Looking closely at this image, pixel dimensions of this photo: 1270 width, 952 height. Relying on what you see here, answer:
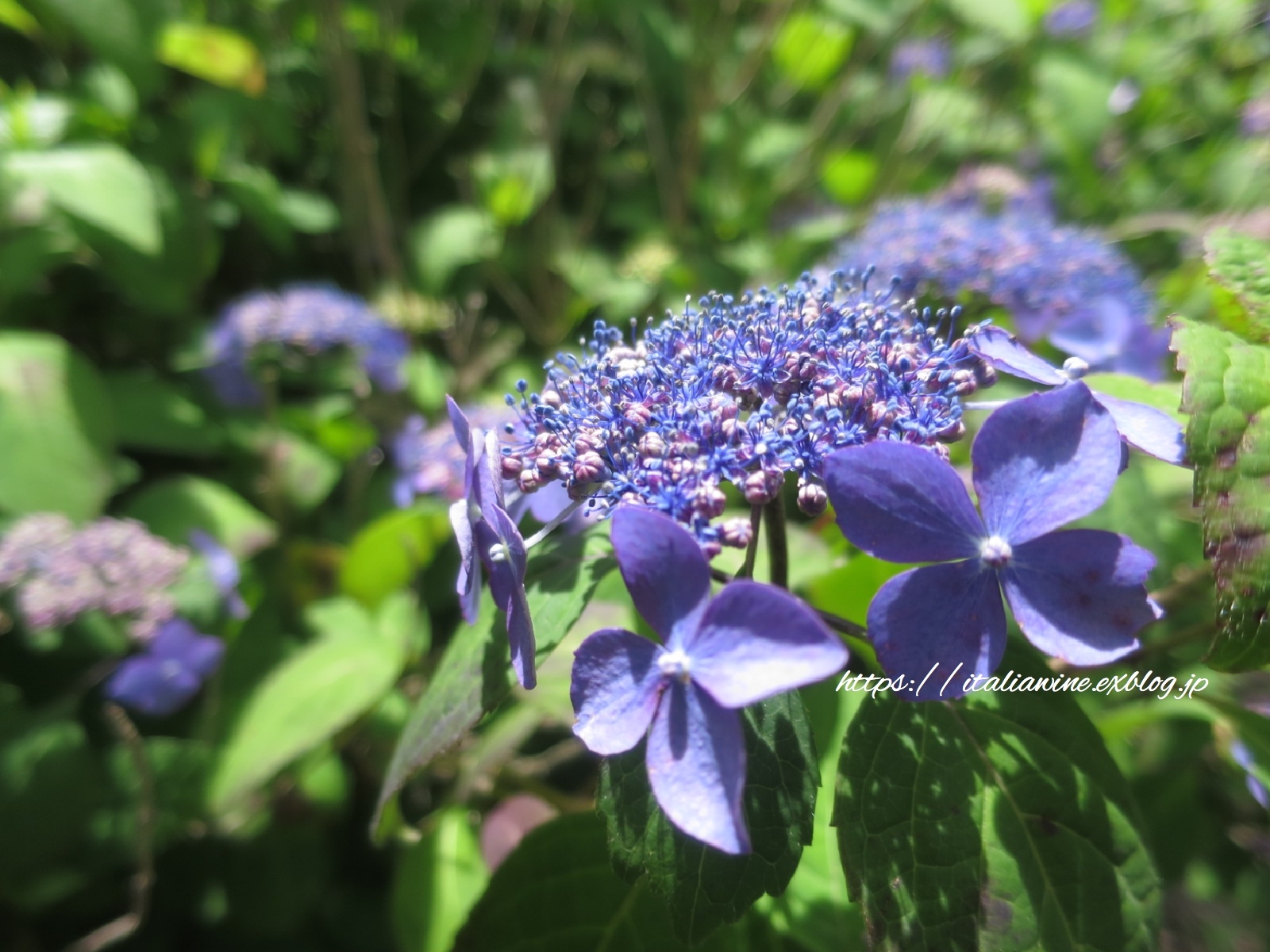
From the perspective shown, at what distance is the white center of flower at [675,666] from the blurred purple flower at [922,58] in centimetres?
271

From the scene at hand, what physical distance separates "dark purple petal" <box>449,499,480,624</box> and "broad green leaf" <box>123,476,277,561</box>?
1.17 m

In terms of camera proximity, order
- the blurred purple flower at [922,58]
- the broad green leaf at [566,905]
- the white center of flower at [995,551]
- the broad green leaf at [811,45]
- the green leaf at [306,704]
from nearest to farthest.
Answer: the white center of flower at [995,551], the broad green leaf at [566,905], the green leaf at [306,704], the broad green leaf at [811,45], the blurred purple flower at [922,58]

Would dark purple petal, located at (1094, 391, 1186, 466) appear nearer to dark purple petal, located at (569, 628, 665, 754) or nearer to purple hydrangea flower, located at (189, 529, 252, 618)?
dark purple petal, located at (569, 628, 665, 754)

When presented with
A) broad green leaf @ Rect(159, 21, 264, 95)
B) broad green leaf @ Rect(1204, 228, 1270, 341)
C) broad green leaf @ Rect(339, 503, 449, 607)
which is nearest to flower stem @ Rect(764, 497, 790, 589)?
broad green leaf @ Rect(1204, 228, 1270, 341)

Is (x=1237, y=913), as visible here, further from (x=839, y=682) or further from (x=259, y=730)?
(x=259, y=730)

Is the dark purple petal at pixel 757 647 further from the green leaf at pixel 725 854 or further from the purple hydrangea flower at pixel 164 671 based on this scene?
the purple hydrangea flower at pixel 164 671

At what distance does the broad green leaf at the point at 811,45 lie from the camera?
2412 mm

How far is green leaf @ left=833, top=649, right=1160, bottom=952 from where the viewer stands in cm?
64

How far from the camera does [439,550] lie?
1.71 m

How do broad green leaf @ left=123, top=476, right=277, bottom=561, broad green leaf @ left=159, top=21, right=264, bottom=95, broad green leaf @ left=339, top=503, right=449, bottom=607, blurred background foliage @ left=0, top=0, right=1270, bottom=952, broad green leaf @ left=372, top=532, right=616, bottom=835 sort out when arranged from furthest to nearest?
broad green leaf @ left=159, top=21, right=264, bottom=95 < broad green leaf @ left=123, top=476, right=277, bottom=561 < broad green leaf @ left=339, top=503, right=449, bottom=607 < blurred background foliage @ left=0, top=0, right=1270, bottom=952 < broad green leaf @ left=372, top=532, right=616, bottom=835

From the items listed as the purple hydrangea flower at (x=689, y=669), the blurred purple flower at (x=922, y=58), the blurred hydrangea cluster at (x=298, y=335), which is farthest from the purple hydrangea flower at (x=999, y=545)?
the blurred purple flower at (x=922, y=58)

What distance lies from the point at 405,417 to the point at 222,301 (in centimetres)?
83

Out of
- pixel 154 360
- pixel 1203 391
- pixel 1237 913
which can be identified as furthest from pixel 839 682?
pixel 154 360

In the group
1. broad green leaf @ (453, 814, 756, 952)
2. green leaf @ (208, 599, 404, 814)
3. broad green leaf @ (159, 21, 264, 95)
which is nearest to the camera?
broad green leaf @ (453, 814, 756, 952)
